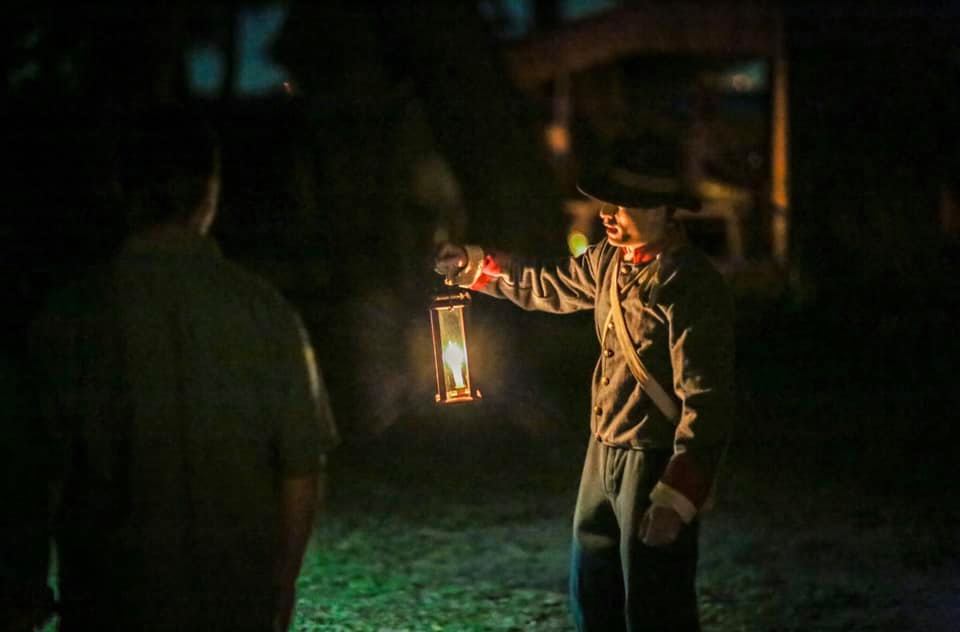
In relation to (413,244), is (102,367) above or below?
below

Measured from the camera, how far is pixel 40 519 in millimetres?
2682

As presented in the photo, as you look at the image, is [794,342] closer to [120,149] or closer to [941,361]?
[941,361]

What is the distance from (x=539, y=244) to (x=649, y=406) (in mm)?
8117

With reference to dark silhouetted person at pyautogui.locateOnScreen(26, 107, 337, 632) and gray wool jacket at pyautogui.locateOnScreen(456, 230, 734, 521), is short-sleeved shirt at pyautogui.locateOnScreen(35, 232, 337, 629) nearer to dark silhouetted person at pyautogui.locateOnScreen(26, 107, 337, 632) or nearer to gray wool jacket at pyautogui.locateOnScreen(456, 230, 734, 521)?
dark silhouetted person at pyautogui.locateOnScreen(26, 107, 337, 632)

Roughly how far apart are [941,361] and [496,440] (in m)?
5.22

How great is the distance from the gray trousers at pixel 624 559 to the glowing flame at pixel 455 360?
473 millimetres

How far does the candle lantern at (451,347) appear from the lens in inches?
164

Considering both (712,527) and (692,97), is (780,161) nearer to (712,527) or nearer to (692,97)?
(692,97)

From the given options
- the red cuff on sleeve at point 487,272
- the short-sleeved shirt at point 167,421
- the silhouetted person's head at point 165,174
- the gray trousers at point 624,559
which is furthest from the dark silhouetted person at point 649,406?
the silhouetted person's head at point 165,174

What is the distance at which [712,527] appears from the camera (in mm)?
7238

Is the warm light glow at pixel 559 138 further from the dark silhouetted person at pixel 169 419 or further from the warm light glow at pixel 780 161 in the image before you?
the dark silhouetted person at pixel 169 419

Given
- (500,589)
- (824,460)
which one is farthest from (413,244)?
(500,589)

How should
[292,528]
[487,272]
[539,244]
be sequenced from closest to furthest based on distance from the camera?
[292,528] → [487,272] → [539,244]

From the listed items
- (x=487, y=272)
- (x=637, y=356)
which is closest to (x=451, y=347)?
(x=487, y=272)
